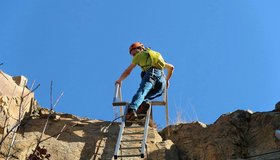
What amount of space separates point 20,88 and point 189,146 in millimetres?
3209

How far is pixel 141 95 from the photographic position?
699cm

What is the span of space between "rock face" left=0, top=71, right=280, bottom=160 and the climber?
2.62ft

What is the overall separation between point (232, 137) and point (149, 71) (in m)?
1.79

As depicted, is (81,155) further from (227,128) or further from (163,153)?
(227,128)

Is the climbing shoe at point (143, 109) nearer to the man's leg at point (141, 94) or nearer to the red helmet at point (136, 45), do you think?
the man's leg at point (141, 94)

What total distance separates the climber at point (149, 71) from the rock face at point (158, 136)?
0.80 m

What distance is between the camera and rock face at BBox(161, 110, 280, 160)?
22.6ft

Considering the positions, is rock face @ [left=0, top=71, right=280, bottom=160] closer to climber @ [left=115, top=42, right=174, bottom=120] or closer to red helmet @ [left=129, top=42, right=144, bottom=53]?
climber @ [left=115, top=42, right=174, bottom=120]

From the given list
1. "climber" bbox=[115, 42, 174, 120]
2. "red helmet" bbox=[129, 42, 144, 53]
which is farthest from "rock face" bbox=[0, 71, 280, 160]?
"red helmet" bbox=[129, 42, 144, 53]

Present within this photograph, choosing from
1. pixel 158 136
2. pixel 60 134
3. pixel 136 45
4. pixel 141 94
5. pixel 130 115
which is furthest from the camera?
pixel 136 45

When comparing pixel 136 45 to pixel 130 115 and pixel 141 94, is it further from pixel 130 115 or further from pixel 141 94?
pixel 130 115

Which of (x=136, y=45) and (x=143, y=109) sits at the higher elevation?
(x=136, y=45)

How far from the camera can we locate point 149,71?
7.69m

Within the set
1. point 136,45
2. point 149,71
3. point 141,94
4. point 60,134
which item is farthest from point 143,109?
point 136,45
